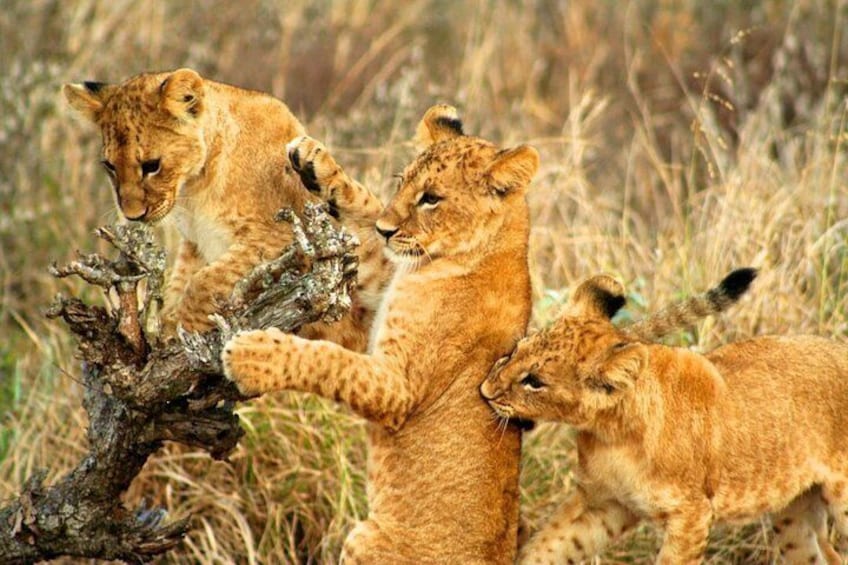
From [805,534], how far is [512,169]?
1988mm

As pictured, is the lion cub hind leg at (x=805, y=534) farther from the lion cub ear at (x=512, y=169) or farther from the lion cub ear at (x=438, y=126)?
the lion cub ear at (x=438, y=126)

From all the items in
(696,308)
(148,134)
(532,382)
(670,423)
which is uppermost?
(148,134)

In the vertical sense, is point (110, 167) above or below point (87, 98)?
below

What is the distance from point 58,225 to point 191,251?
13.6 ft

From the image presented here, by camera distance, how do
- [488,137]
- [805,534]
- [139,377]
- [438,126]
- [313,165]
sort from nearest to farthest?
[139,377]
[313,165]
[805,534]
[438,126]
[488,137]

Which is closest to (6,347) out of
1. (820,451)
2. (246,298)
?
(246,298)

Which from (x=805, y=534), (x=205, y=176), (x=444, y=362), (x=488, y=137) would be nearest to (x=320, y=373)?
(x=444, y=362)

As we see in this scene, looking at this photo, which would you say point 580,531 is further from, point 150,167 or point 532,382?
point 150,167

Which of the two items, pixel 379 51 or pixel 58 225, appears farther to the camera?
pixel 379 51

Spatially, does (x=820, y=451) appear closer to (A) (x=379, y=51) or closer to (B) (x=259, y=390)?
(B) (x=259, y=390)

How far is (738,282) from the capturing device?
5.54 m

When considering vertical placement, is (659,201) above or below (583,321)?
above

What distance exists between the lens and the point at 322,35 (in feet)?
47.4

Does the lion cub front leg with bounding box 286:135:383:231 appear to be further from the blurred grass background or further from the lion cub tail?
the blurred grass background
